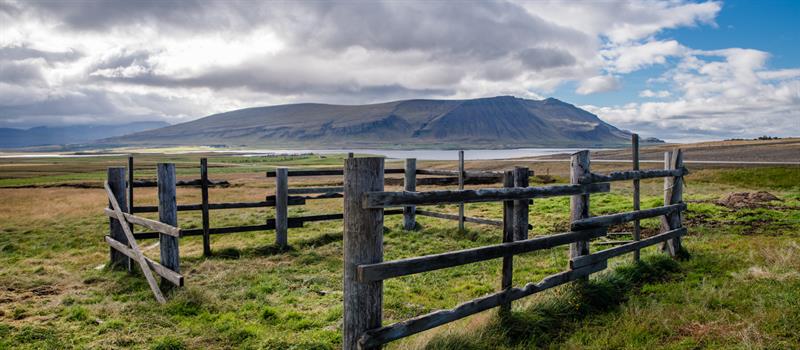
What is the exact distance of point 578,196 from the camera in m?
6.59

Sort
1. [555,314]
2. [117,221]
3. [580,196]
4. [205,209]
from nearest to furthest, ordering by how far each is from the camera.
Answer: [555,314] < [580,196] < [117,221] < [205,209]

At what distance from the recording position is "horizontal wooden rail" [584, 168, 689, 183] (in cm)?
679

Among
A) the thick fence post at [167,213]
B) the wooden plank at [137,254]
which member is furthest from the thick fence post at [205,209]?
the thick fence post at [167,213]

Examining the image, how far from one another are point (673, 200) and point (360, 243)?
7.80 meters

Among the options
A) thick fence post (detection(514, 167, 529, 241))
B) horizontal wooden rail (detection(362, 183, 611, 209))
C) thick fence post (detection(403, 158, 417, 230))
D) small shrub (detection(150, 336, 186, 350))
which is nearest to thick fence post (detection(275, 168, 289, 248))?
thick fence post (detection(403, 158, 417, 230))

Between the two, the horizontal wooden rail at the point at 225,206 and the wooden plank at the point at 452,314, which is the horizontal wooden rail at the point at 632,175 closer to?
the wooden plank at the point at 452,314

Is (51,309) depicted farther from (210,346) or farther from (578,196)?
(578,196)

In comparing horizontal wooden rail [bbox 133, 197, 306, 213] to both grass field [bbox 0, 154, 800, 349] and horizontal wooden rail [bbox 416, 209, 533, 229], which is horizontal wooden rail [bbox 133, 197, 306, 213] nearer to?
grass field [bbox 0, 154, 800, 349]

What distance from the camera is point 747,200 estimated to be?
16562 mm

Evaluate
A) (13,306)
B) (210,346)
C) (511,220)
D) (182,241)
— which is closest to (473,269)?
(511,220)

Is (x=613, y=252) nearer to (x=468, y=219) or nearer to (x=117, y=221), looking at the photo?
(x=468, y=219)

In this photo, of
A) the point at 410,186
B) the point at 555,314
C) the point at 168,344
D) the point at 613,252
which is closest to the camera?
the point at 168,344

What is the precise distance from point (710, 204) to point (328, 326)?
1603 cm

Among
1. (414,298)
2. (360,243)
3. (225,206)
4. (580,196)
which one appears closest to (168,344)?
(360,243)
